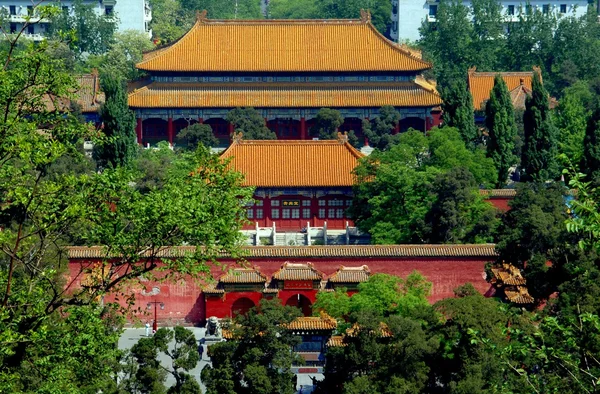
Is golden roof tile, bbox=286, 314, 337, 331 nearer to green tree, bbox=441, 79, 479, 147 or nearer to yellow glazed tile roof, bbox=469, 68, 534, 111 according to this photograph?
green tree, bbox=441, 79, 479, 147

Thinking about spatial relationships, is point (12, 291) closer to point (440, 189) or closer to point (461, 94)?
point (440, 189)

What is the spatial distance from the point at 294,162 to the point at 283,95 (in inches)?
643

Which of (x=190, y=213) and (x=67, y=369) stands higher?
(x=190, y=213)

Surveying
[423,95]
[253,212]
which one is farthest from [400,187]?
[423,95]

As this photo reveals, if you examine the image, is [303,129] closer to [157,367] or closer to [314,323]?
[314,323]

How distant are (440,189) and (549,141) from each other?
10.4 meters

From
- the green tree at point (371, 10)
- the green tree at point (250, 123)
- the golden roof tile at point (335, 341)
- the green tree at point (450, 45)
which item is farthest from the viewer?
the green tree at point (371, 10)

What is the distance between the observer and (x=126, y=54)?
92.9m

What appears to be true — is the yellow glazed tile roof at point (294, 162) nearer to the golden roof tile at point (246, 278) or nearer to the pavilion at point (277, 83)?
the golden roof tile at point (246, 278)

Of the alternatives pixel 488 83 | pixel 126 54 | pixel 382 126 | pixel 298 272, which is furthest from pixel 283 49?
pixel 298 272

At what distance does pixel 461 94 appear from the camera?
222ft

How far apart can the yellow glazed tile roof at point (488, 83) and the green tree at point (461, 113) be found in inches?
481

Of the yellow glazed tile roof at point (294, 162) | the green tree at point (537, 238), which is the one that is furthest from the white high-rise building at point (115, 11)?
the green tree at point (537, 238)

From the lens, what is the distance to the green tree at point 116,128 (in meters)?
63.3
